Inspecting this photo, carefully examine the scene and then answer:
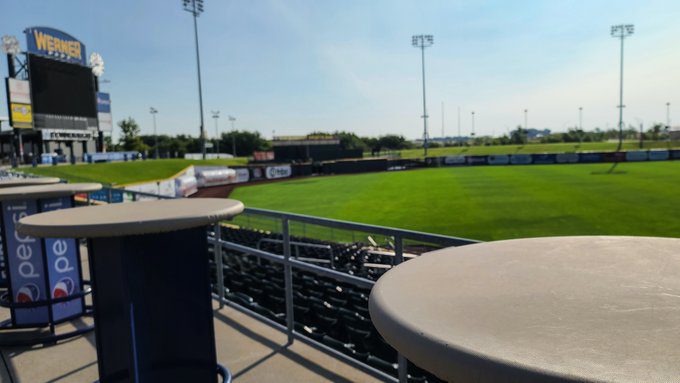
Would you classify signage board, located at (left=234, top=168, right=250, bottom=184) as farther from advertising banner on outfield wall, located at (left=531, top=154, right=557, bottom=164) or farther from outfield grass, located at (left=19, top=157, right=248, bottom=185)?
advertising banner on outfield wall, located at (left=531, top=154, right=557, bottom=164)

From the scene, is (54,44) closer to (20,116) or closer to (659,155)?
(20,116)

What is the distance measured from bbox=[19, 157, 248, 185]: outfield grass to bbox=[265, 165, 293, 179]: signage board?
8.64 metres

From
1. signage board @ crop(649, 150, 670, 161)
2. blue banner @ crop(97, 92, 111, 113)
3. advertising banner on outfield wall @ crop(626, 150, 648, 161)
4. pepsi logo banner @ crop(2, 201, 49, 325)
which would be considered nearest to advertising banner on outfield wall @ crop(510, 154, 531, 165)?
advertising banner on outfield wall @ crop(626, 150, 648, 161)

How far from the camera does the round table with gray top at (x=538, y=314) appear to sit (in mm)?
1037

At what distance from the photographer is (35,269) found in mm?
5031

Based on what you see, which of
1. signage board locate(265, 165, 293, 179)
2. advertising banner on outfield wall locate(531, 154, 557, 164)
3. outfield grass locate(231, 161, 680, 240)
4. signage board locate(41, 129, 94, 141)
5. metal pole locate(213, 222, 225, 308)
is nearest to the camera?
metal pole locate(213, 222, 225, 308)

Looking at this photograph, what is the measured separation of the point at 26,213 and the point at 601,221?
19.8 meters

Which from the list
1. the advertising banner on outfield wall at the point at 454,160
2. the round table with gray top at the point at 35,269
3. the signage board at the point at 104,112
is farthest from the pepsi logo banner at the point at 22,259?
the advertising banner on outfield wall at the point at 454,160

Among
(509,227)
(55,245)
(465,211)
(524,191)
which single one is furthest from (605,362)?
(524,191)

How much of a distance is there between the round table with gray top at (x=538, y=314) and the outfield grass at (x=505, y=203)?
1581cm

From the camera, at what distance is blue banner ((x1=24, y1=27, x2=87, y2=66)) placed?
3984cm

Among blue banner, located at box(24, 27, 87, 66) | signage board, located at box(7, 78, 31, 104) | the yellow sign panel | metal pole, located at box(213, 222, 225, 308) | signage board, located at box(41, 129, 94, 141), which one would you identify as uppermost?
blue banner, located at box(24, 27, 87, 66)

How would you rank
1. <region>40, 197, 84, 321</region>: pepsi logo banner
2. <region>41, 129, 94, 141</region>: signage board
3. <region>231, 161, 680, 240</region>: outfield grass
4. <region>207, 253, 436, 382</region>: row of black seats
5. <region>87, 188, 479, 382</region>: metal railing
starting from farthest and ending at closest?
<region>41, 129, 94, 141</region>: signage board → <region>231, 161, 680, 240</region>: outfield grass → <region>40, 197, 84, 321</region>: pepsi logo banner → <region>207, 253, 436, 382</region>: row of black seats → <region>87, 188, 479, 382</region>: metal railing

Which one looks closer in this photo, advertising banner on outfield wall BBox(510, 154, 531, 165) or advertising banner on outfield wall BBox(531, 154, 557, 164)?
advertising banner on outfield wall BBox(531, 154, 557, 164)
